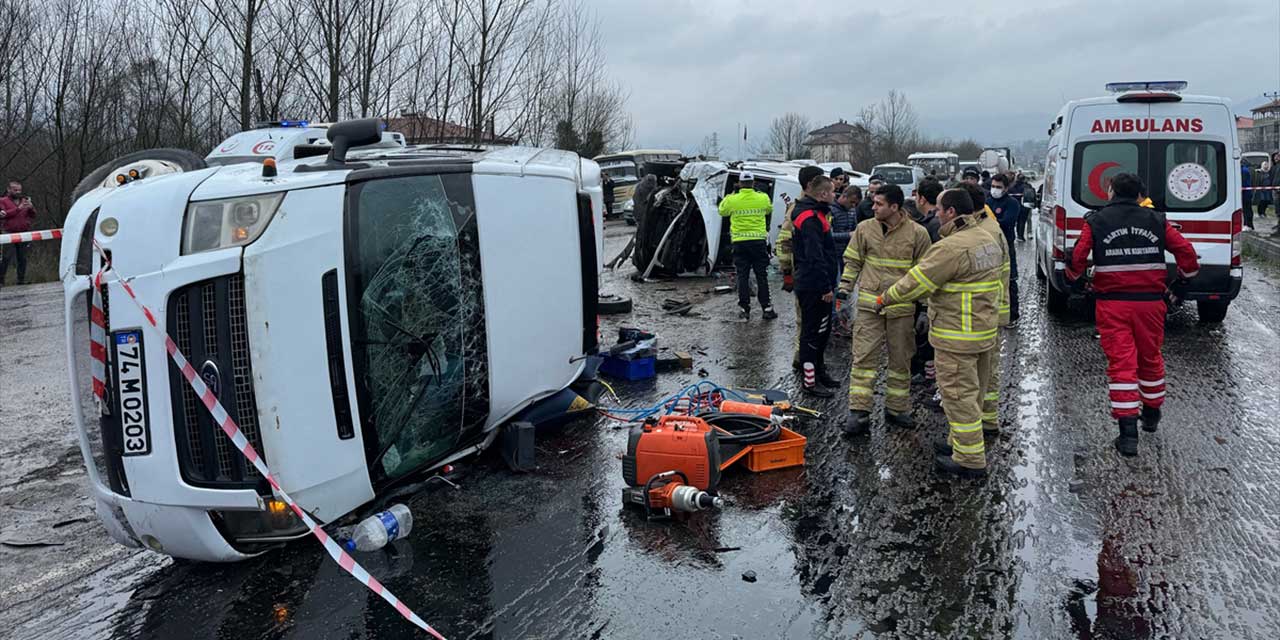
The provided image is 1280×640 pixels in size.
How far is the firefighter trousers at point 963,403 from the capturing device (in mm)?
5461

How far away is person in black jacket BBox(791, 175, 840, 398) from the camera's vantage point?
301 inches

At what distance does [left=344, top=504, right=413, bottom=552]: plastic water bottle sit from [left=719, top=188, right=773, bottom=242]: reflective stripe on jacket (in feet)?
24.2

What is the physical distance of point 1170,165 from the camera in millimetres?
9828

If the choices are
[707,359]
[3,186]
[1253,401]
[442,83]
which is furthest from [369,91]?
[1253,401]

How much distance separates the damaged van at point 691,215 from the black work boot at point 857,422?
343 inches

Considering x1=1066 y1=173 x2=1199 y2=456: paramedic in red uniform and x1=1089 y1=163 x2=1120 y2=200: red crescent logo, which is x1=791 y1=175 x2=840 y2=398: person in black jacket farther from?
x1=1089 y1=163 x2=1120 y2=200: red crescent logo

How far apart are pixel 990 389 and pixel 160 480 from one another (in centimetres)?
504

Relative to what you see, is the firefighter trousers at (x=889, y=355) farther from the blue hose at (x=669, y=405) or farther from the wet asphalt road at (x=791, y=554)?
the blue hose at (x=669, y=405)

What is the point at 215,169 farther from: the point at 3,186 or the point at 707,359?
the point at 3,186

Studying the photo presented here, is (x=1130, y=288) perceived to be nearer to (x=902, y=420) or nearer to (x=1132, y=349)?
(x=1132, y=349)

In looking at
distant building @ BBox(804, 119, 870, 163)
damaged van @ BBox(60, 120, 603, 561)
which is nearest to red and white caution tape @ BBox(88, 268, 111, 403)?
damaged van @ BBox(60, 120, 603, 561)

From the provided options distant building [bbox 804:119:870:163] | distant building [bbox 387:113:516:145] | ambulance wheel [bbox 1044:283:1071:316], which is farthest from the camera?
distant building [bbox 804:119:870:163]

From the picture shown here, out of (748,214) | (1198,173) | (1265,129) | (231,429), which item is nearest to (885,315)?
(231,429)

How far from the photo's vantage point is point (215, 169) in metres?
4.38
